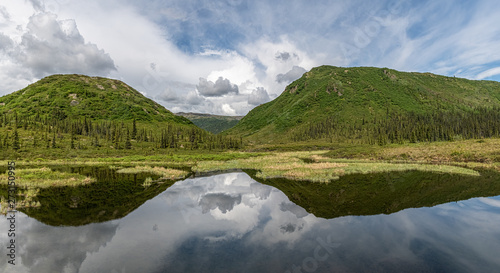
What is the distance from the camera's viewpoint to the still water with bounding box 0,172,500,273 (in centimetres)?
1120

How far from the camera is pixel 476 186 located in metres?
30.7

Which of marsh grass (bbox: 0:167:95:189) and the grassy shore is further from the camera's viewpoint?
the grassy shore

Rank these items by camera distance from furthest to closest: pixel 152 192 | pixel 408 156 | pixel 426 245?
1. pixel 408 156
2. pixel 152 192
3. pixel 426 245

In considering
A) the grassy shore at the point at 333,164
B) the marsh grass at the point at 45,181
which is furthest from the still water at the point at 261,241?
the grassy shore at the point at 333,164

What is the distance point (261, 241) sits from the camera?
1435 centimetres

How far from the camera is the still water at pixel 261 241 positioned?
36.8 ft

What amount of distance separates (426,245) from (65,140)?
460ft

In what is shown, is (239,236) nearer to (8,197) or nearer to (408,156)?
(8,197)

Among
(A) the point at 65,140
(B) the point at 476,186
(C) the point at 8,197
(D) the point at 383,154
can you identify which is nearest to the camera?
(C) the point at 8,197

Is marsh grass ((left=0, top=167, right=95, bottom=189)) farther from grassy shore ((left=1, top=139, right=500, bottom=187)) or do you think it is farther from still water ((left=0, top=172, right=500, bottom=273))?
still water ((left=0, top=172, right=500, bottom=273))

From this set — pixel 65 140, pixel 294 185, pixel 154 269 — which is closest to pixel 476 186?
pixel 294 185

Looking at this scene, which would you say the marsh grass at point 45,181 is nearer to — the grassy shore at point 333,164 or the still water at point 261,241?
the grassy shore at point 333,164

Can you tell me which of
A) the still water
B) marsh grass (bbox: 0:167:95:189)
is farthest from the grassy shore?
the still water

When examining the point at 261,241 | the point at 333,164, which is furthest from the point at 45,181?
the point at 333,164
